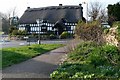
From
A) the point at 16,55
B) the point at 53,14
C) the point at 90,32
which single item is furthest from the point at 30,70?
the point at 53,14

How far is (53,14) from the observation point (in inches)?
2913

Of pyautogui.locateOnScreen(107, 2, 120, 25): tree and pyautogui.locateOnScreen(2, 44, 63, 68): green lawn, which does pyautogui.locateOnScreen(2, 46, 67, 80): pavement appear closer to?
pyautogui.locateOnScreen(2, 44, 63, 68): green lawn

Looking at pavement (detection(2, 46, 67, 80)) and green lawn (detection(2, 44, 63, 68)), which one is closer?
pavement (detection(2, 46, 67, 80))

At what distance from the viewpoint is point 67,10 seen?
239 feet

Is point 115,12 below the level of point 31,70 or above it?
above

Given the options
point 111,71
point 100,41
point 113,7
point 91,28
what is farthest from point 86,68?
point 113,7

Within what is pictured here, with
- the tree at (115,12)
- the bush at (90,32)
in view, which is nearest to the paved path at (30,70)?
the bush at (90,32)

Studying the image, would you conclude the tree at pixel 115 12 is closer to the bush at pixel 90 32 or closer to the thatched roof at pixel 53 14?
the bush at pixel 90 32

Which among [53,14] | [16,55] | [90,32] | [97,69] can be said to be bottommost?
[16,55]

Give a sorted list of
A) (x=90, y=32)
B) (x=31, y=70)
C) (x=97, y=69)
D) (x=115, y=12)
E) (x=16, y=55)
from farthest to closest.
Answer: (x=115, y=12) → (x=90, y=32) → (x=16, y=55) → (x=31, y=70) → (x=97, y=69)

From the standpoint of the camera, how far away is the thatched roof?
70037mm

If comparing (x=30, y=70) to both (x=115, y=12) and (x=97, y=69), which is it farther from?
(x=115, y=12)

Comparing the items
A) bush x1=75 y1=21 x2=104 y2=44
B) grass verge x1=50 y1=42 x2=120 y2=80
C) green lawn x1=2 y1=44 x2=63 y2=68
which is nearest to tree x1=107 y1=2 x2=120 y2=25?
bush x1=75 y1=21 x2=104 y2=44

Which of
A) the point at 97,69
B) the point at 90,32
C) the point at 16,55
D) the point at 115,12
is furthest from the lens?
the point at 115,12
